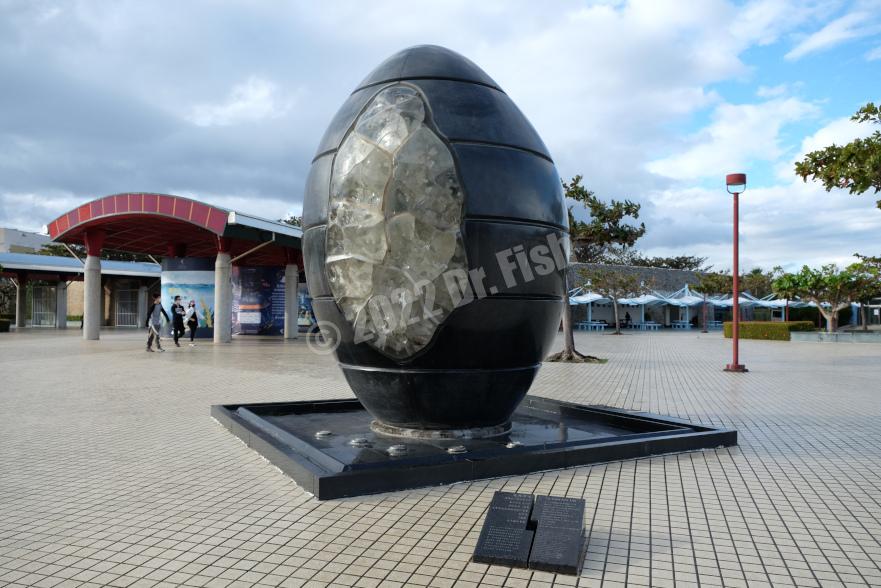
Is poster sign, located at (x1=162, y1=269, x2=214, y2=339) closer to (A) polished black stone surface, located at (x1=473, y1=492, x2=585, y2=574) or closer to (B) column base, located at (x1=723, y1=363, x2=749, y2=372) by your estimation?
(B) column base, located at (x1=723, y1=363, x2=749, y2=372)

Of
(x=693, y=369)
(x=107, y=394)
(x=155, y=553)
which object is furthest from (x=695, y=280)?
(x=155, y=553)

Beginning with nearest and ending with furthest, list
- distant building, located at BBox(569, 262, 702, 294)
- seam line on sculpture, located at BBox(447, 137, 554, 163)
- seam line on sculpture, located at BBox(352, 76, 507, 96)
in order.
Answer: seam line on sculpture, located at BBox(447, 137, 554, 163), seam line on sculpture, located at BBox(352, 76, 507, 96), distant building, located at BBox(569, 262, 702, 294)

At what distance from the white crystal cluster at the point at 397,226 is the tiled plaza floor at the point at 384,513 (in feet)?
5.21

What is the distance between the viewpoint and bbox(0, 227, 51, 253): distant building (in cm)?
6076

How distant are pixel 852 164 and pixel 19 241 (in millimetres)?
69753

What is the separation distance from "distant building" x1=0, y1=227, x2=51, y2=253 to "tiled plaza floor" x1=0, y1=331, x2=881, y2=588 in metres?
60.8

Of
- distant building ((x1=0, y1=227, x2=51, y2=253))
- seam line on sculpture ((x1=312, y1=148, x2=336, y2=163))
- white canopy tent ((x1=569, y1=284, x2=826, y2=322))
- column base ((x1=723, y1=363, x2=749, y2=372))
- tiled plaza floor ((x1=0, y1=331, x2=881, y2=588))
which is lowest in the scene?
column base ((x1=723, y1=363, x2=749, y2=372))

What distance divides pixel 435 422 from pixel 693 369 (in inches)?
522

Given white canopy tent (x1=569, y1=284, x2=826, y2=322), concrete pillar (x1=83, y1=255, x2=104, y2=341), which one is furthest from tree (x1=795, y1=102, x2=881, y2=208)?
white canopy tent (x1=569, y1=284, x2=826, y2=322)

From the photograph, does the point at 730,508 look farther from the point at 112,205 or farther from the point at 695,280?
the point at 695,280

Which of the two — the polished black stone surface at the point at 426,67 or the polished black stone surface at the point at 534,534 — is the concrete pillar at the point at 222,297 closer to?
the polished black stone surface at the point at 426,67

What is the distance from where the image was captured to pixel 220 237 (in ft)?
84.1

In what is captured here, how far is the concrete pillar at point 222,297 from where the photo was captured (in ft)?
85.1

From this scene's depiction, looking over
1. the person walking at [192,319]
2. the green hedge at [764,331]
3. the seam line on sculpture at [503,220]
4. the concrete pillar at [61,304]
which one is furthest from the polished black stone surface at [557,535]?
the concrete pillar at [61,304]
